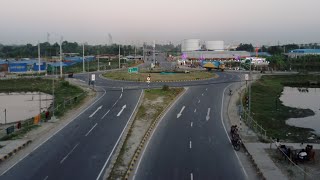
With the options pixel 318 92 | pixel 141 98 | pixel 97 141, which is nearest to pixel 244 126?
pixel 97 141

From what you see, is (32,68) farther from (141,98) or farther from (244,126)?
(244,126)

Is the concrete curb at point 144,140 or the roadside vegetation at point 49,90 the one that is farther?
the roadside vegetation at point 49,90

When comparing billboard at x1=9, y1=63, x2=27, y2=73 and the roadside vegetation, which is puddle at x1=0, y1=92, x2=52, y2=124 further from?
billboard at x1=9, y1=63, x2=27, y2=73

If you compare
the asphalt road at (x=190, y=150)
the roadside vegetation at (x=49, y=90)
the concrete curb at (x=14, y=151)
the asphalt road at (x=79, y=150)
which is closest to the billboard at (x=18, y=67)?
the roadside vegetation at (x=49, y=90)

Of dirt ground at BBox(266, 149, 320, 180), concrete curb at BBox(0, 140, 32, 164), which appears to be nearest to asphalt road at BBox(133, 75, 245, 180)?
dirt ground at BBox(266, 149, 320, 180)

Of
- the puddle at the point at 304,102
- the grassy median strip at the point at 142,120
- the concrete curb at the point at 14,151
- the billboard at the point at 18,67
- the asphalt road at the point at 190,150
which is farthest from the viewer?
the billboard at the point at 18,67

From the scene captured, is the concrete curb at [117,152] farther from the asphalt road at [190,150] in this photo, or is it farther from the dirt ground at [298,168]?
the dirt ground at [298,168]

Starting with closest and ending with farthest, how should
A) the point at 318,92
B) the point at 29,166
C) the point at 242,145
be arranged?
the point at 29,166, the point at 242,145, the point at 318,92

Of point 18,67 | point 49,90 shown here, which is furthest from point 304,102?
point 18,67
